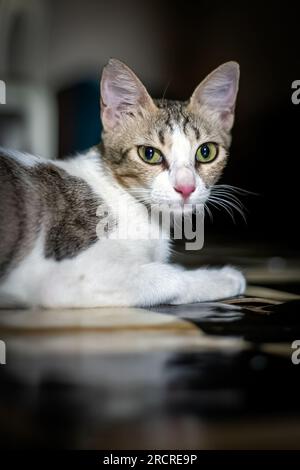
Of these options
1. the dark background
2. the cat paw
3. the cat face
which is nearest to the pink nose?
the cat face

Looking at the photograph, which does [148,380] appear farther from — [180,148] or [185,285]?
[180,148]

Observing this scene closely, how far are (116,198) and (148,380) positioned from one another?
68cm

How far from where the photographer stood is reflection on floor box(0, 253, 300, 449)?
707 mm

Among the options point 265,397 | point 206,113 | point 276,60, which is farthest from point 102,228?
point 276,60

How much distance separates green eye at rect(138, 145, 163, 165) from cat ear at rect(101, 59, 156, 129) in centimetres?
15

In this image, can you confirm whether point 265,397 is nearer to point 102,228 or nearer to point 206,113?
point 102,228

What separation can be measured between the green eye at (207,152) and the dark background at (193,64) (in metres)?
1.43

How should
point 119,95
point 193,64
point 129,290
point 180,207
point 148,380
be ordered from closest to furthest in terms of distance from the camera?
1. point 148,380
2. point 129,290
3. point 180,207
4. point 119,95
5. point 193,64

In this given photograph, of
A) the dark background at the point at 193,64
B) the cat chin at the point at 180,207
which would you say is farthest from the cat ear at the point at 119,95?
the dark background at the point at 193,64

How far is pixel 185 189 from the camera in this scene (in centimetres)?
133

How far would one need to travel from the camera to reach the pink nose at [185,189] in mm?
1328

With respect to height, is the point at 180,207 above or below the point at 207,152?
below

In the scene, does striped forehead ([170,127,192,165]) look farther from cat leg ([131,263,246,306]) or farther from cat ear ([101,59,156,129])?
cat leg ([131,263,246,306])

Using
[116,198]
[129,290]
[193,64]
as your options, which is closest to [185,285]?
[129,290]
